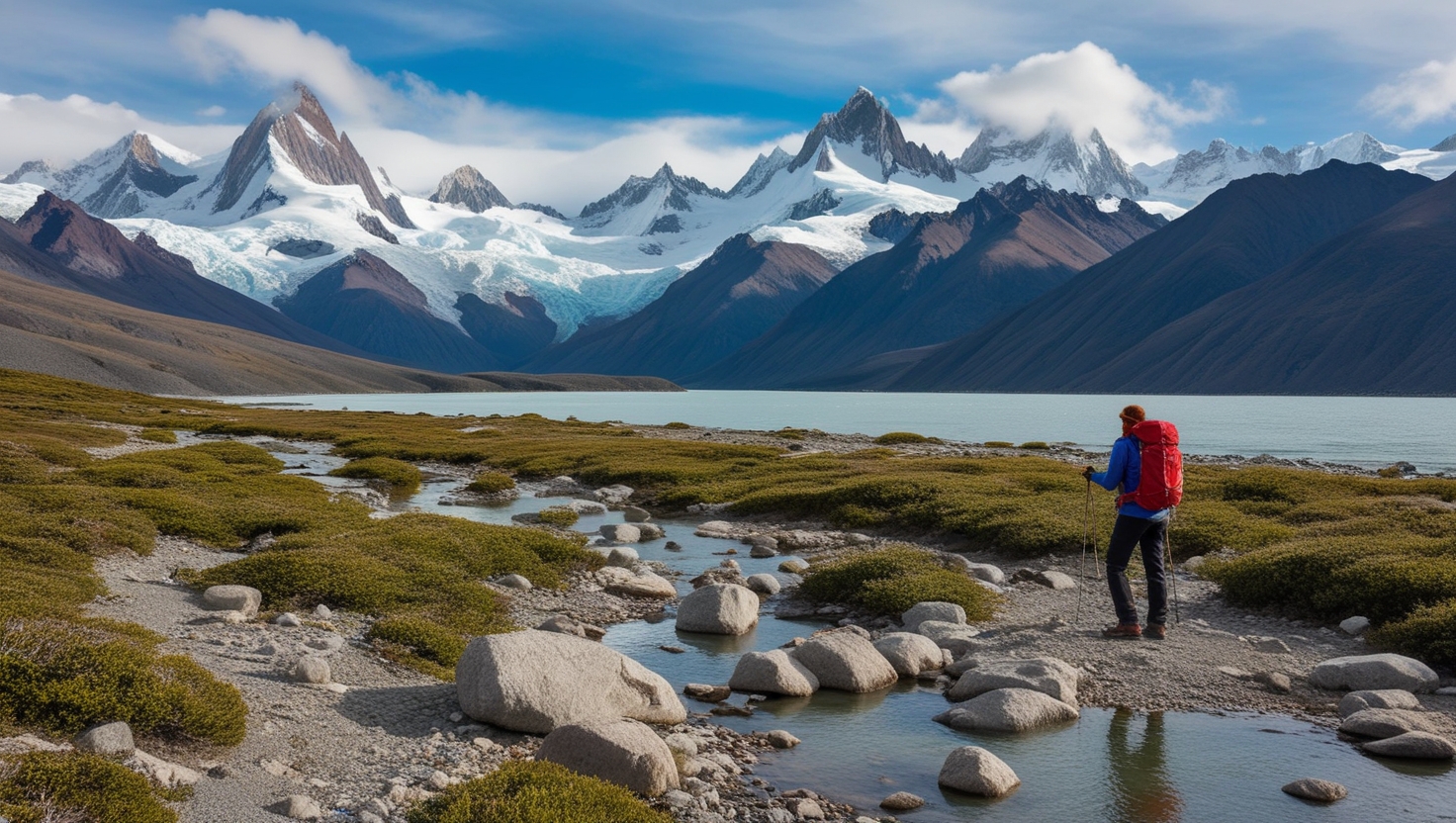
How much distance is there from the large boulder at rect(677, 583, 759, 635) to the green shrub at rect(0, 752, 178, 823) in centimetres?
1476

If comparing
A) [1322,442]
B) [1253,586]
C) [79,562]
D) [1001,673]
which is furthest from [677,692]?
[1322,442]

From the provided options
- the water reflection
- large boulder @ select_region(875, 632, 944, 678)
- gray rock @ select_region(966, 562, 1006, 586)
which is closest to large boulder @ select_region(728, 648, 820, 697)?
large boulder @ select_region(875, 632, 944, 678)

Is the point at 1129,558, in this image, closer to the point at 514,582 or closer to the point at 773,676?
the point at 773,676

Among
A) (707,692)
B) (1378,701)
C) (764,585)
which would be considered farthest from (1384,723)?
(764,585)

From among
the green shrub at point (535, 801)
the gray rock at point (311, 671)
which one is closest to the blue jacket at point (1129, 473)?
the green shrub at point (535, 801)

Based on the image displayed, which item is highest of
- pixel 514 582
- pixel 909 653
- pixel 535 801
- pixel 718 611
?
pixel 535 801

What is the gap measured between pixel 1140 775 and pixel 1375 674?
7029 mm

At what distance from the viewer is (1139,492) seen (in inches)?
803

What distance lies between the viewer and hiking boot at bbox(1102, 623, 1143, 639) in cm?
2161

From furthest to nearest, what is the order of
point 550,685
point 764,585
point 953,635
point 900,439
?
point 900,439 → point 764,585 → point 953,635 → point 550,685

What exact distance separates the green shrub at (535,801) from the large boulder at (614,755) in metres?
0.81

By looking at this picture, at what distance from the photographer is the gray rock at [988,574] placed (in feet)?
96.6

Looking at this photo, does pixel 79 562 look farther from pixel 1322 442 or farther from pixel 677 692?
pixel 1322 442

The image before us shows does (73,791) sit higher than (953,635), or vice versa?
(73,791)
